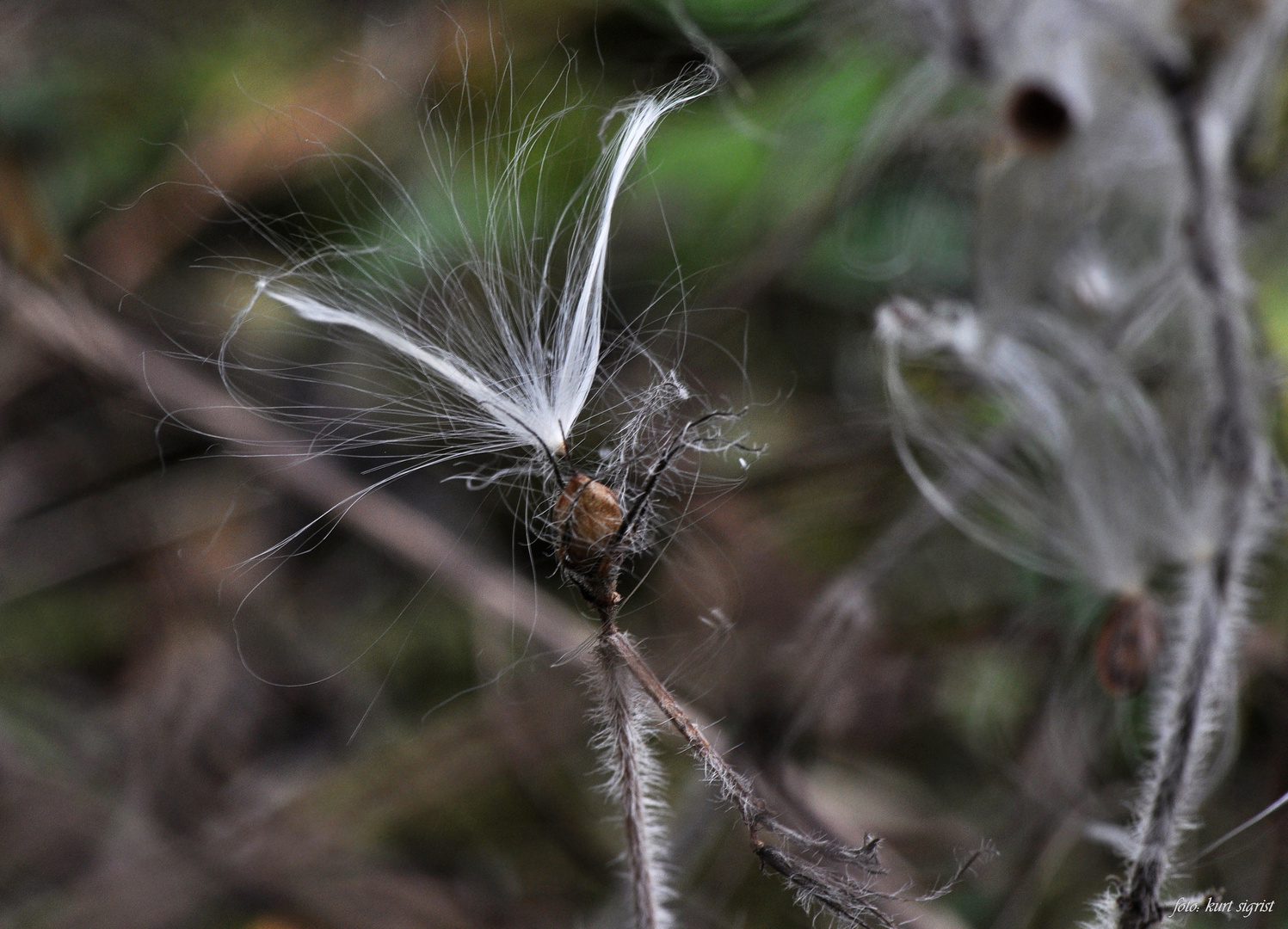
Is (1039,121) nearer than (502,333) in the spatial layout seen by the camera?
No

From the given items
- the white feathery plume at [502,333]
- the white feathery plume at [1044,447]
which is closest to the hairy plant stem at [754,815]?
the white feathery plume at [502,333]

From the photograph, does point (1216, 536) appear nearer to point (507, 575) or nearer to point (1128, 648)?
point (1128, 648)

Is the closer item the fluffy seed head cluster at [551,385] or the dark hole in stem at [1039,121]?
the fluffy seed head cluster at [551,385]

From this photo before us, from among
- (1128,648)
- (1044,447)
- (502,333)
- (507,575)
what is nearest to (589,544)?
(502,333)

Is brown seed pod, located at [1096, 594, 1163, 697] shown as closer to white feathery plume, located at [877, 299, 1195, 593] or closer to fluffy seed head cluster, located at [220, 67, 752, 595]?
white feathery plume, located at [877, 299, 1195, 593]

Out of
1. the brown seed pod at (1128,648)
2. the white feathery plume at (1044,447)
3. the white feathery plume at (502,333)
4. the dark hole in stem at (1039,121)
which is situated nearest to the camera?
the white feathery plume at (502,333)

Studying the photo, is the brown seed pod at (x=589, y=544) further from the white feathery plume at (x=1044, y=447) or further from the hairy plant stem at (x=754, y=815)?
the white feathery plume at (x=1044, y=447)
